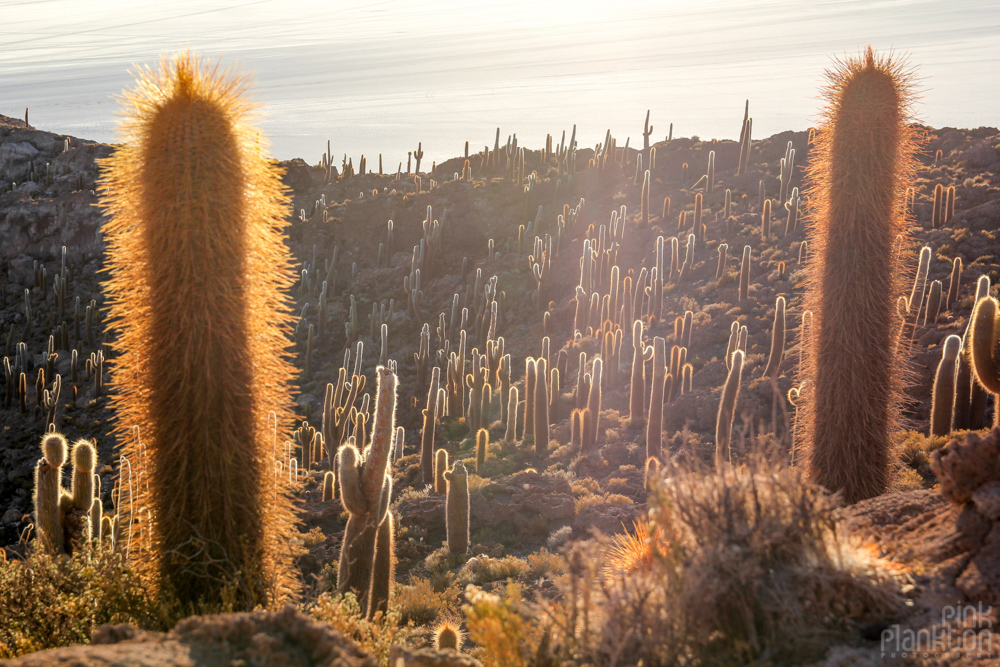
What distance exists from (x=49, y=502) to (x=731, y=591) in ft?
24.7

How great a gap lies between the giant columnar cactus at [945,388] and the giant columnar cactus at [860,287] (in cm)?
413

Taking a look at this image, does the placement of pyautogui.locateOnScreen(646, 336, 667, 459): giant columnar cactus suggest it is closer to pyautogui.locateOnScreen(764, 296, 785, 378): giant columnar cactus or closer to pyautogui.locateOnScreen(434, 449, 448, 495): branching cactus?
pyautogui.locateOnScreen(764, 296, 785, 378): giant columnar cactus

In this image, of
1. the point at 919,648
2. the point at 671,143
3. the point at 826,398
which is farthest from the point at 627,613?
the point at 671,143

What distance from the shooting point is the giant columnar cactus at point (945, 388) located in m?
12.2

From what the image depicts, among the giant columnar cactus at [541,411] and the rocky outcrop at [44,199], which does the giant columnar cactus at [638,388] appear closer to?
the giant columnar cactus at [541,411]

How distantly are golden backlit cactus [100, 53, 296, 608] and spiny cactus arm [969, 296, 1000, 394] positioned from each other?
7.22 meters

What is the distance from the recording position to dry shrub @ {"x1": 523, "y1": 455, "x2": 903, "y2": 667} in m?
3.79

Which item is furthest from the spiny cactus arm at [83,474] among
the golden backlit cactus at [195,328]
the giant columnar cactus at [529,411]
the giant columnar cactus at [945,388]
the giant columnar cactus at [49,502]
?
the giant columnar cactus at [945,388]

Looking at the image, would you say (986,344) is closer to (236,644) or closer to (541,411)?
(236,644)

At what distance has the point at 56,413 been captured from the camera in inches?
1157

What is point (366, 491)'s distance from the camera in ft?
23.9

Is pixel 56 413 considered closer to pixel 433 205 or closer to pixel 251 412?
pixel 433 205

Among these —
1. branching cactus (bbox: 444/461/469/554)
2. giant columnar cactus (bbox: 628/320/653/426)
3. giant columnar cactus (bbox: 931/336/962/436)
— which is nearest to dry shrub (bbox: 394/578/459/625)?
branching cactus (bbox: 444/461/469/554)

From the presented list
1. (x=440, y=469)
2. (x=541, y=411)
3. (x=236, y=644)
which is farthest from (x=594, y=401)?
(x=236, y=644)
